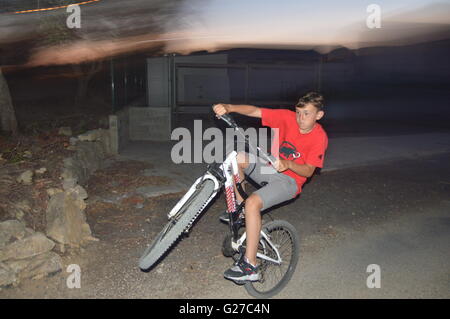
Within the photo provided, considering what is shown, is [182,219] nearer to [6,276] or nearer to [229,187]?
[229,187]

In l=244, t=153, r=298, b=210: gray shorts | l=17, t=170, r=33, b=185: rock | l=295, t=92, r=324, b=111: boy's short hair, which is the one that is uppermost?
l=295, t=92, r=324, b=111: boy's short hair

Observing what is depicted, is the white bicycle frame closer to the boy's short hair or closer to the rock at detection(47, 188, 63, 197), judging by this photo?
the boy's short hair

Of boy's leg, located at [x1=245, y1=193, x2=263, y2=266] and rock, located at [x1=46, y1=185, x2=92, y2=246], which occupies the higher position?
boy's leg, located at [x1=245, y1=193, x2=263, y2=266]

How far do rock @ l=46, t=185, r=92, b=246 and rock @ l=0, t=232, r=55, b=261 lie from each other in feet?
0.83

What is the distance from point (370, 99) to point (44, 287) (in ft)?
71.1

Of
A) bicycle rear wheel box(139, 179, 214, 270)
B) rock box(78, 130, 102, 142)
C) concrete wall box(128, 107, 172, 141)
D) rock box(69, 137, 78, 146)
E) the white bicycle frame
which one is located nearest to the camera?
bicycle rear wheel box(139, 179, 214, 270)

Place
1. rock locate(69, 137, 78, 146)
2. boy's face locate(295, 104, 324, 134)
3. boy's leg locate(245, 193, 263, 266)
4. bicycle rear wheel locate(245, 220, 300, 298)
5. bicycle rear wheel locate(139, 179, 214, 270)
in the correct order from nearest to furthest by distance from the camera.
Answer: bicycle rear wheel locate(139, 179, 214, 270) → boy's leg locate(245, 193, 263, 266) → boy's face locate(295, 104, 324, 134) → bicycle rear wheel locate(245, 220, 300, 298) → rock locate(69, 137, 78, 146)

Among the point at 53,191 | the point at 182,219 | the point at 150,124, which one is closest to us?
the point at 182,219

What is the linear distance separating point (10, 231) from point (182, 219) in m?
2.22

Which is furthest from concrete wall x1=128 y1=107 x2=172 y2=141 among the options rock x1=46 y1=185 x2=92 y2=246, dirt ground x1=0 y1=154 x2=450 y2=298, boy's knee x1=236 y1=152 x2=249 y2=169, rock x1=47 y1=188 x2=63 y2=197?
boy's knee x1=236 y1=152 x2=249 y2=169

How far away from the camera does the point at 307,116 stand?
436 centimetres

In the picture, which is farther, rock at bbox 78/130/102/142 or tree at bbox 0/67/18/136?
rock at bbox 78/130/102/142

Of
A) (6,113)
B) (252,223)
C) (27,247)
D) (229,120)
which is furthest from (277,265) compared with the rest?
(6,113)

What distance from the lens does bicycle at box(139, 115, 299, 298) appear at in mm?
3852
